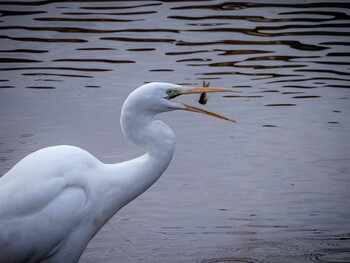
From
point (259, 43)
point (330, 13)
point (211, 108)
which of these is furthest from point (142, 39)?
point (330, 13)

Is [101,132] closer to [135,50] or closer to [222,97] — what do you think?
[222,97]

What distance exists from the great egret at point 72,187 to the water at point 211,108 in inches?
27.9

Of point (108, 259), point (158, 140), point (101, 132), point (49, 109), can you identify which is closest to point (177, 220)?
point (108, 259)

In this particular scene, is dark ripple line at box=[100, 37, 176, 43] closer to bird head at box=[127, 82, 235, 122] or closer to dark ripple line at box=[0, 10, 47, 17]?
dark ripple line at box=[0, 10, 47, 17]

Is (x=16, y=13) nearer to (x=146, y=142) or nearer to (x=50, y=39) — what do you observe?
(x=50, y=39)

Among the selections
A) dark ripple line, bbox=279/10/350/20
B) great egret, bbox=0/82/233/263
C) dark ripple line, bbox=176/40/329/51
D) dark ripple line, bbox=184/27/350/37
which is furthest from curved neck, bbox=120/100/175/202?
dark ripple line, bbox=279/10/350/20

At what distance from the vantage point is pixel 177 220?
533 cm

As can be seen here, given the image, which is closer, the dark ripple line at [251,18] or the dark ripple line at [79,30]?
the dark ripple line at [79,30]

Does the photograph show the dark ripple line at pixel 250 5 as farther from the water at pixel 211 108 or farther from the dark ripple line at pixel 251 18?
the dark ripple line at pixel 251 18

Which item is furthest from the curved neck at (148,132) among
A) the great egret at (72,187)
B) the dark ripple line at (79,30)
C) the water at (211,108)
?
the dark ripple line at (79,30)

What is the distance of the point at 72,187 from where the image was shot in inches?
161

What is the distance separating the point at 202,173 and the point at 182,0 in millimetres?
5144

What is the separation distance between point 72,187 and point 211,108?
3.31 meters

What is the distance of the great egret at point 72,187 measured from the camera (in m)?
4.01
